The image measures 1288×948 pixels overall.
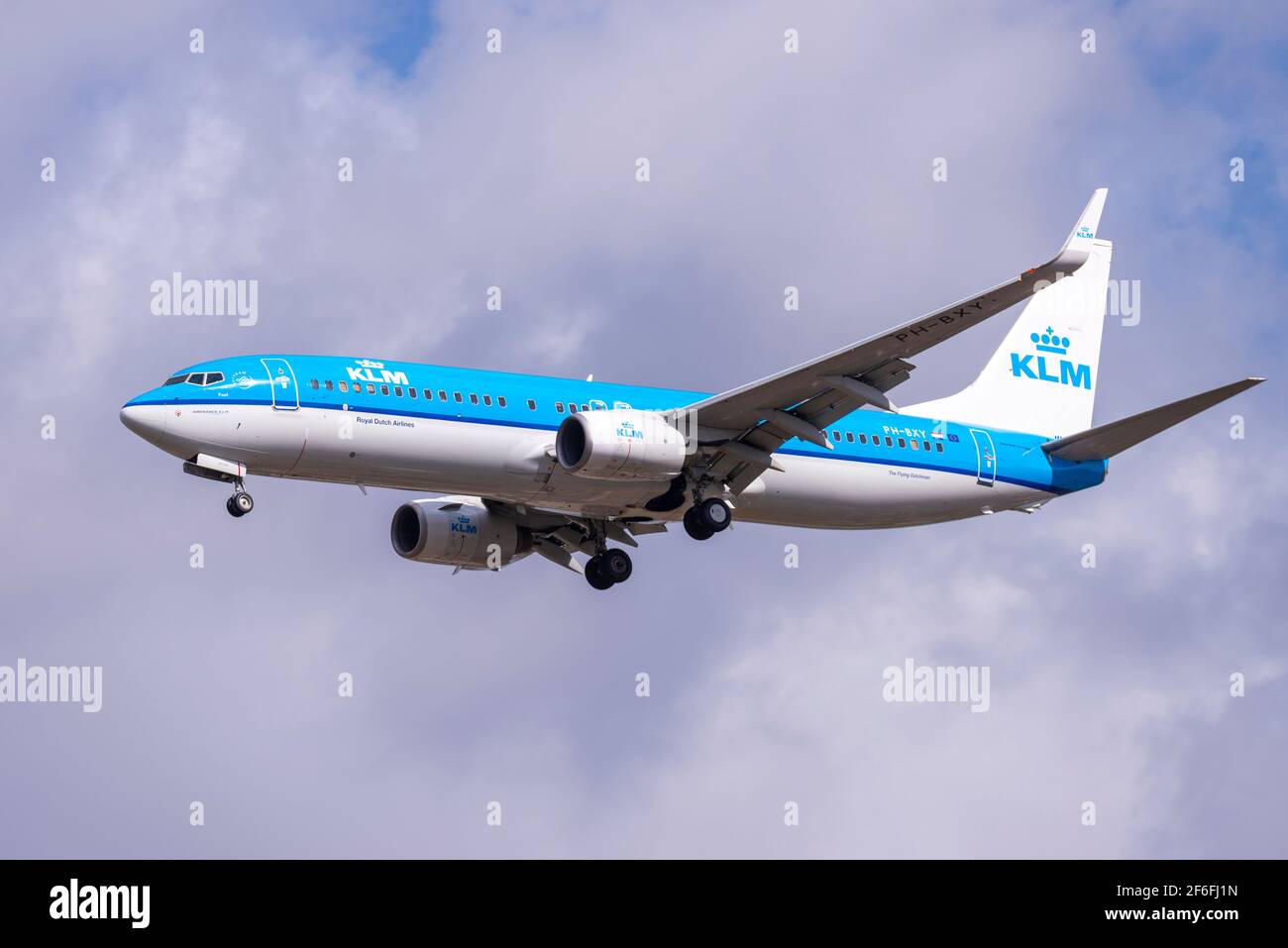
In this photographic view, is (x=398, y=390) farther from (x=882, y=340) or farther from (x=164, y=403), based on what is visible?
(x=882, y=340)

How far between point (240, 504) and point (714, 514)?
38.3 ft

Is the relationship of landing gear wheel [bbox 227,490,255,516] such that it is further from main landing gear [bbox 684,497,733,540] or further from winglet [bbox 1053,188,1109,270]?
winglet [bbox 1053,188,1109,270]

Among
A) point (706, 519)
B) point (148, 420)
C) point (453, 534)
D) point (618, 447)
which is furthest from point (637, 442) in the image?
point (148, 420)

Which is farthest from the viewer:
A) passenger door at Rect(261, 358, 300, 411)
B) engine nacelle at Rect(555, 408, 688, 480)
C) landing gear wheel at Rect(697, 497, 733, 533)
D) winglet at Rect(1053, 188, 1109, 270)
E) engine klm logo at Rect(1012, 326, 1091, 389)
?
engine klm logo at Rect(1012, 326, 1091, 389)

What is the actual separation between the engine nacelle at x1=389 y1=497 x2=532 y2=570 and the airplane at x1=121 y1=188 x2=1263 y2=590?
0.17ft

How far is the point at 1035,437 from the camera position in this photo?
55250 millimetres

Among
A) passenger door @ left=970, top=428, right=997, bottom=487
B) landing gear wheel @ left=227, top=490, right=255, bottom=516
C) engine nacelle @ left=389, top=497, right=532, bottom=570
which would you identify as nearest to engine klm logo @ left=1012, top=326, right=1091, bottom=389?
passenger door @ left=970, top=428, right=997, bottom=487

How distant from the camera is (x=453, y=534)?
177 ft

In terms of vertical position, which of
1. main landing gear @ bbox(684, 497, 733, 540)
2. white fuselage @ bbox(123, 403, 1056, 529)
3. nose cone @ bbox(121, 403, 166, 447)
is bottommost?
main landing gear @ bbox(684, 497, 733, 540)

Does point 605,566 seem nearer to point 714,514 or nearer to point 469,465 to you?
point 714,514

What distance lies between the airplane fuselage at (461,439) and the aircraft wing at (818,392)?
1445mm

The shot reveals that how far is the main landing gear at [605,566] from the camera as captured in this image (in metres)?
53.7

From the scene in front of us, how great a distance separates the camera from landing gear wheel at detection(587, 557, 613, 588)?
2116 inches
